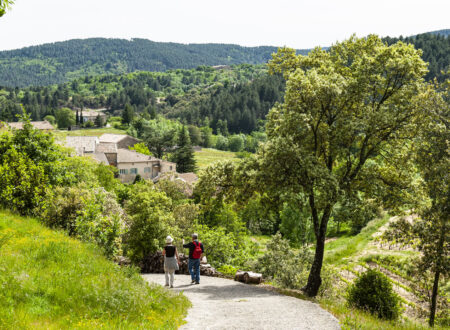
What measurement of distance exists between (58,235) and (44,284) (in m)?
5.56

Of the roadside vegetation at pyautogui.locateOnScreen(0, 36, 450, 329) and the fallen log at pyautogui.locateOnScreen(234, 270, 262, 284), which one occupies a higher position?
the roadside vegetation at pyautogui.locateOnScreen(0, 36, 450, 329)

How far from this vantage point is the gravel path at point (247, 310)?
10141 millimetres

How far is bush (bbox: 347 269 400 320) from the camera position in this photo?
49.0 ft

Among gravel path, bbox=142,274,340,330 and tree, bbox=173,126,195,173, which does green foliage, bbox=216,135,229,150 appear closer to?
tree, bbox=173,126,195,173

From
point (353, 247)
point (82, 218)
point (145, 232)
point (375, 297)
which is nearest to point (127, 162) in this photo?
point (353, 247)

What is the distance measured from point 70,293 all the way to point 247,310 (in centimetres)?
551

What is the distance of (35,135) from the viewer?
19.9 m

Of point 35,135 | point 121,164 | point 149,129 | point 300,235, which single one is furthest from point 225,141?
point 35,135

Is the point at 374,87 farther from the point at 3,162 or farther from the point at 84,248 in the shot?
the point at 3,162

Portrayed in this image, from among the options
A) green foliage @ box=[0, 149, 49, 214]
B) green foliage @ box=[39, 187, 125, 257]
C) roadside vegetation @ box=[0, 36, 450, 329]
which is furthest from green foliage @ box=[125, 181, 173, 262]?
green foliage @ box=[0, 149, 49, 214]

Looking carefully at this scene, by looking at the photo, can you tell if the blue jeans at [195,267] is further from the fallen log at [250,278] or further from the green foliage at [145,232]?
the green foliage at [145,232]

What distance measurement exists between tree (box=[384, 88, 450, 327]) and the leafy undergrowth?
10044mm

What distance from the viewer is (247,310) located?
465 inches

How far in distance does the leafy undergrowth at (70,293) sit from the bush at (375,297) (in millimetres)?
7858
